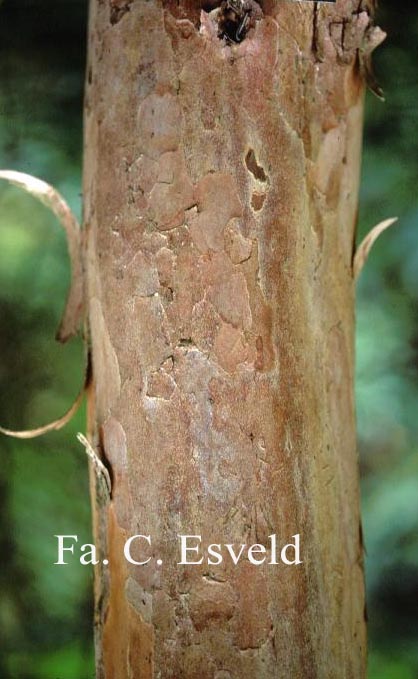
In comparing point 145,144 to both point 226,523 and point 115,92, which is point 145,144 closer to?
point 115,92

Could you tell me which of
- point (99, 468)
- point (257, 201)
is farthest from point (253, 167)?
point (99, 468)

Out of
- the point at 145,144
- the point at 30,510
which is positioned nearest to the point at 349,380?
the point at 145,144

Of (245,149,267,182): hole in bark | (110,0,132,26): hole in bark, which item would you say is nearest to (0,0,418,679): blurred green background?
(110,0,132,26): hole in bark

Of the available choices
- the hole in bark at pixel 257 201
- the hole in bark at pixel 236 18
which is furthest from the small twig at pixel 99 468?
the hole in bark at pixel 236 18

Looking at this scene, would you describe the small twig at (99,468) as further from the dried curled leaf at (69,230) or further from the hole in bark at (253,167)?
the hole in bark at (253,167)

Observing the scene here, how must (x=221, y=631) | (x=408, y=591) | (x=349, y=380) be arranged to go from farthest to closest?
(x=408, y=591) < (x=349, y=380) < (x=221, y=631)

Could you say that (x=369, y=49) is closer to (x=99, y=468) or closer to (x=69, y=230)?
(x=69, y=230)

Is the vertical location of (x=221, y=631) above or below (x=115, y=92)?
below
